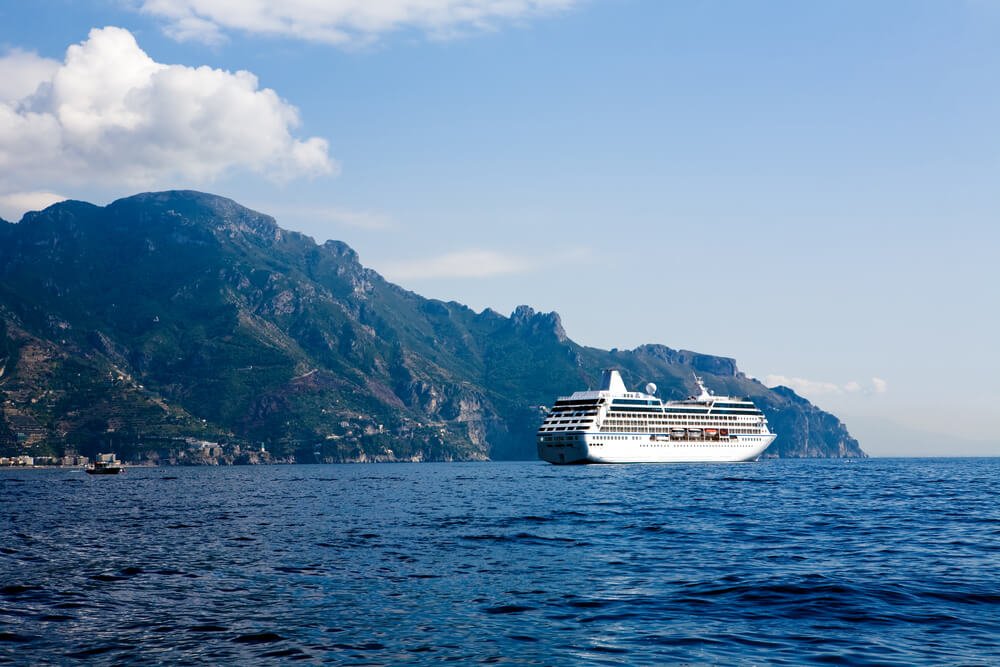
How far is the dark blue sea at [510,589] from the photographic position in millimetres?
23812

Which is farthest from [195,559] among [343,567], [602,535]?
[602,535]

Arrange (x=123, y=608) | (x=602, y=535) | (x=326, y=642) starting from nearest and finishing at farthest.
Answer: (x=326, y=642)
(x=123, y=608)
(x=602, y=535)

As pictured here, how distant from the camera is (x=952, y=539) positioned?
49.1 m

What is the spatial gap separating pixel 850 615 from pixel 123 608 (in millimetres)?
Answer: 25376

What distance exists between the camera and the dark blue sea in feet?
78.1

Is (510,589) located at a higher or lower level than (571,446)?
lower

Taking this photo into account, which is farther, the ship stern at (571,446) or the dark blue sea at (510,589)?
the ship stern at (571,446)

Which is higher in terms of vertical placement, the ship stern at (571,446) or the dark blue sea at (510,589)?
the ship stern at (571,446)

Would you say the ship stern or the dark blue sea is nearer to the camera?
the dark blue sea

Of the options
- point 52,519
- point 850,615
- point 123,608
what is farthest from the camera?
point 52,519

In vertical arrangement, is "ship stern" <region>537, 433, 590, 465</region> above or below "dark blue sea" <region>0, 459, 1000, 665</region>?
above

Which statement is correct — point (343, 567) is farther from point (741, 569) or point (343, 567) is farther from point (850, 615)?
point (850, 615)

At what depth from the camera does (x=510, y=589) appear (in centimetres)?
3331

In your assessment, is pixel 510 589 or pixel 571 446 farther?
pixel 571 446
